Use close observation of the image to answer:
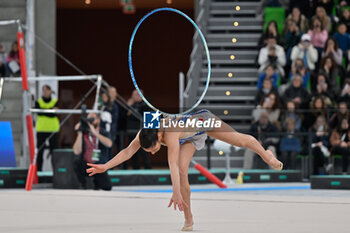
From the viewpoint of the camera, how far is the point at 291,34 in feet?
58.2

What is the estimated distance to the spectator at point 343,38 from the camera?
17.8 m

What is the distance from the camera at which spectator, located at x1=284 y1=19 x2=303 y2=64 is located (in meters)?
17.6

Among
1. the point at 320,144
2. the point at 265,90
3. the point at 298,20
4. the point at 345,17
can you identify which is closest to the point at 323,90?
the point at 265,90

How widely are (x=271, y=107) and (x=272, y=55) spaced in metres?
1.31

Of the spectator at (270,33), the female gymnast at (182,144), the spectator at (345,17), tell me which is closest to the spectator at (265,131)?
the spectator at (270,33)

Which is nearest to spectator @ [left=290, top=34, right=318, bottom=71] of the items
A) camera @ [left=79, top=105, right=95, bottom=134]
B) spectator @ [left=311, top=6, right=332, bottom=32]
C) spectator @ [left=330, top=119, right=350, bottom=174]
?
spectator @ [left=311, top=6, right=332, bottom=32]

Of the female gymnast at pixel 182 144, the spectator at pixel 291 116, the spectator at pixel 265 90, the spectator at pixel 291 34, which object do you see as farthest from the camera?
the spectator at pixel 291 34

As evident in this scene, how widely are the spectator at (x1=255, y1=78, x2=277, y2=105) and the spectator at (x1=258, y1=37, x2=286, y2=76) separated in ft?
1.78

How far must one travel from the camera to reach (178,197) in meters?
6.75

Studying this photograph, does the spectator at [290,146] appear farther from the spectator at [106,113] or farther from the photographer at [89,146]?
the photographer at [89,146]

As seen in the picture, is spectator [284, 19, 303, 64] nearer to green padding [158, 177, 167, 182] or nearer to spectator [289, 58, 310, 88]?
spectator [289, 58, 310, 88]

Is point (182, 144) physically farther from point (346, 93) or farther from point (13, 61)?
point (13, 61)

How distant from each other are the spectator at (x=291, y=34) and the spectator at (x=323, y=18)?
1.51ft

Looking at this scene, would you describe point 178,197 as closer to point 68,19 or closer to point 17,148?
point 17,148
